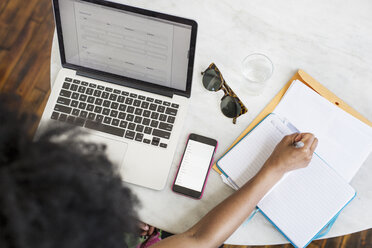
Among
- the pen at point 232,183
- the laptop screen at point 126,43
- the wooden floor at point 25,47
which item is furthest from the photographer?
the wooden floor at point 25,47

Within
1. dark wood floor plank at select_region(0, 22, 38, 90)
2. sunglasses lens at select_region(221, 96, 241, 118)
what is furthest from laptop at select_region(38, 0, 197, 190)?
dark wood floor plank at select_region(0, 22, 38, 90)

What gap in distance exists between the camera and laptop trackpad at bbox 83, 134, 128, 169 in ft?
2.99

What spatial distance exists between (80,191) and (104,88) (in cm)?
47

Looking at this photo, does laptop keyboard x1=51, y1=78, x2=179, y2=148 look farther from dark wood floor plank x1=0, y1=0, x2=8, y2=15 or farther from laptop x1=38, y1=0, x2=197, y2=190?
dark wood floor plank x1=0, y1=0, x2=8, y2=15

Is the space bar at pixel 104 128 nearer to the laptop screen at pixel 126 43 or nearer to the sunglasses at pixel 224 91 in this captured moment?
the laptop screen at pixel 126 43

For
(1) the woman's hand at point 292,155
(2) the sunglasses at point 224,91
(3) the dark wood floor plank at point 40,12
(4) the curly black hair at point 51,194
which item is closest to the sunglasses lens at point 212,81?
(2) the sunglasses at point 224,91

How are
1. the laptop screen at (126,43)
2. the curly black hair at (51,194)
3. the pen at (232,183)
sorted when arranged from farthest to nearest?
the pen at (232,183) < the laptop screen at (126,43) < the curly black hair at (51,194)

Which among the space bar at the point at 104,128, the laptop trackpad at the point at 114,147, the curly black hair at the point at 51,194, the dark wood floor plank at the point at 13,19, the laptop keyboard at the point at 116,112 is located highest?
the curly black hair at the point at 51,194

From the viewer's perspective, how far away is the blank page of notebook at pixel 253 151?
35.9 inches

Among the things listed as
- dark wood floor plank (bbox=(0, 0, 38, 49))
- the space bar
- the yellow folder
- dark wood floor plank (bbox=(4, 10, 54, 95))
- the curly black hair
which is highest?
the curly black hair

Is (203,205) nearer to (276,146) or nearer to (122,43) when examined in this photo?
(276,146)

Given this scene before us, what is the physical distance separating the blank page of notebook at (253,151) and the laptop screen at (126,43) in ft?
0.73

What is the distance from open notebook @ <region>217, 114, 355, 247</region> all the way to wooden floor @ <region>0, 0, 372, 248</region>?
1.17m

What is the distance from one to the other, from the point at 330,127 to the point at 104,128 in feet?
2.03
